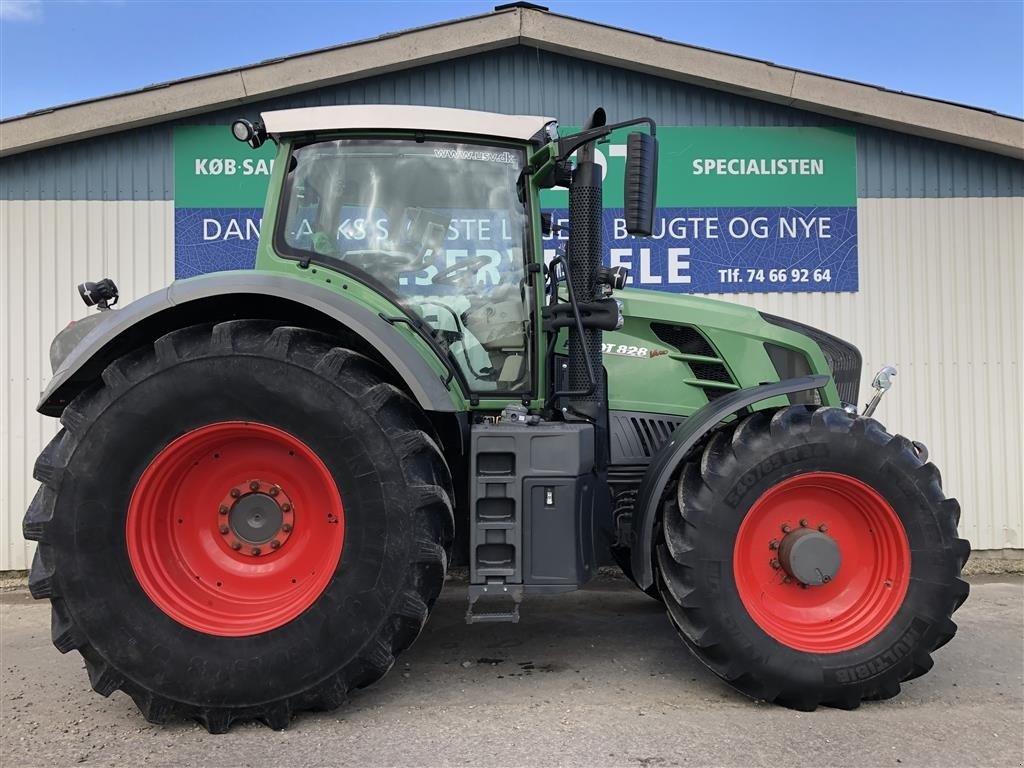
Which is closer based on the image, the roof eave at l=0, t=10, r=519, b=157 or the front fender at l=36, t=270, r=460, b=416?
the front fender at l=36, t=270, r=460, b=416

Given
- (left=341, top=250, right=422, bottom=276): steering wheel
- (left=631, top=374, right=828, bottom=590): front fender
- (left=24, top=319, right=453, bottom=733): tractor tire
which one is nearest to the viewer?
(left=24, top=319, right=453, bottom=733): tractor tire

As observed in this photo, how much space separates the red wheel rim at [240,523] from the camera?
2.88m

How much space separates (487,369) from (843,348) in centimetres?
209

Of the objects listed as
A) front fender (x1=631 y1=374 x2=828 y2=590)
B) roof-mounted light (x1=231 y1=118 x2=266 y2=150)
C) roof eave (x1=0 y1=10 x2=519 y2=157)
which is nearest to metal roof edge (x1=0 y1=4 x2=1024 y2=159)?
roof eave (x1=0 y1=10 x2=519 y2=157)

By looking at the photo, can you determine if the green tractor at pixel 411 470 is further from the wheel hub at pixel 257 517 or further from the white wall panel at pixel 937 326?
the white wall panel at pixel 937 326

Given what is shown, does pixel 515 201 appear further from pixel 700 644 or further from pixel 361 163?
pixel 700 644

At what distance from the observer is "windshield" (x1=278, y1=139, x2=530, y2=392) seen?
3283mm

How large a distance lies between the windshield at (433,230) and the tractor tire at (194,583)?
0.53 m

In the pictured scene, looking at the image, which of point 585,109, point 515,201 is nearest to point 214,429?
point 515,201

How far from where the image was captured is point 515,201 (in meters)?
3.35

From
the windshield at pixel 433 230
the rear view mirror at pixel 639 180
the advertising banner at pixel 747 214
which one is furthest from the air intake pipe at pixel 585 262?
the advertising banner at pixel 747 214

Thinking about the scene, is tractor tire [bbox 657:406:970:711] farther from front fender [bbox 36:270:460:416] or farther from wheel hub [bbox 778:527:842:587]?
front fender [bbox 36:270:460:416]

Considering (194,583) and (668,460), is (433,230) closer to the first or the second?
(668,460)

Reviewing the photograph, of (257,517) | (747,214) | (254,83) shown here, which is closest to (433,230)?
(257,517)
